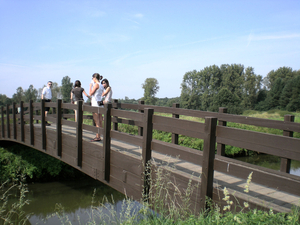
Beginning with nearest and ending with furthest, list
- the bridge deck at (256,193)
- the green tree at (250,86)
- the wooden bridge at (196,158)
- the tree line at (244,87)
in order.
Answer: the wooden bridge at (196,158)
the bridge deck at (256,193)
the tree line at (244,87)
the green tree at (250,86)

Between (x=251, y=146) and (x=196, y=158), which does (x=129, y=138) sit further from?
(x=251, y=146)

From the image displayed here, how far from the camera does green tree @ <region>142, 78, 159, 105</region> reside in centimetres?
7025

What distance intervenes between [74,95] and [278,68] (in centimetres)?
6375

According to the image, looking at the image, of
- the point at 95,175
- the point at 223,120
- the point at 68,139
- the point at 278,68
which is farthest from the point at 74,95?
the point at 278,68

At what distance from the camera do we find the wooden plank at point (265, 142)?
8.41ft

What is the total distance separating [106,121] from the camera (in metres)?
5.31

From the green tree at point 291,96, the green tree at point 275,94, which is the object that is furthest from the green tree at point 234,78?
the green tree at point 291,96

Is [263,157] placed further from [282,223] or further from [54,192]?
[282,223]

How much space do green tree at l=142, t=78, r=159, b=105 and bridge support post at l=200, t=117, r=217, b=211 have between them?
217 ft

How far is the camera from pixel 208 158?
3314 mm

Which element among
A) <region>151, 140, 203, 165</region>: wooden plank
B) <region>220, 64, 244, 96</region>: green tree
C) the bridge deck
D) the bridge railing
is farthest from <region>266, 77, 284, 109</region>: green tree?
<region>151, 140, 203, 165</region>: wooden plank

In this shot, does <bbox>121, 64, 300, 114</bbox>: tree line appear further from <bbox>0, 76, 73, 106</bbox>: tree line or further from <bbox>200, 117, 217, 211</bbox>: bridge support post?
<bbox>200, 117, 217, 211</bbox>: bridge support post

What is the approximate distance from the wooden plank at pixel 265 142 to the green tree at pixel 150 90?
66.4 metres

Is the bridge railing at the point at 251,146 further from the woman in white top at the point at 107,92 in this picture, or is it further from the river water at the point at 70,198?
the river water at the point at 70,198
